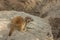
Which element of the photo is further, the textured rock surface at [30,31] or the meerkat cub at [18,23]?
the meerkat cub at [18,23]

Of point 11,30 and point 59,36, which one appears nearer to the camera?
point 11,30

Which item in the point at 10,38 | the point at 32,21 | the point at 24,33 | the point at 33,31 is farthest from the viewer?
the point at 32,21

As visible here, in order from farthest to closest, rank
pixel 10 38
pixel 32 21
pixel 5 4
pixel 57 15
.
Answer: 1. pixel 5 4
2. pixel 57 15
3. pixel 32 21
4. pixel 10 38

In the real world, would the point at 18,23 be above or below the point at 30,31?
above

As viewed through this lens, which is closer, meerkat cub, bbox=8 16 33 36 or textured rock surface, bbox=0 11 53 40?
textured rock surface, bbox=0 11 53 40

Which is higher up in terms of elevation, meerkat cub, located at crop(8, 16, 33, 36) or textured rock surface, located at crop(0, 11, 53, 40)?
meerkat cub, located at crop(8, 16, 33, 36)

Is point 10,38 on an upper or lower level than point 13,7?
upper

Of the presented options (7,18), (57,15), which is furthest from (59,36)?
(7,18)

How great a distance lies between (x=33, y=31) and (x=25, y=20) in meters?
0.51

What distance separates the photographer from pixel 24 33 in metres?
7.86

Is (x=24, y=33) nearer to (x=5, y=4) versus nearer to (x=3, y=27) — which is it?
(x=3, y=27)

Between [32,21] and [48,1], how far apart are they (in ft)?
Answer: 20.8

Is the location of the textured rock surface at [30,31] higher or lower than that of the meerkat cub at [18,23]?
lower

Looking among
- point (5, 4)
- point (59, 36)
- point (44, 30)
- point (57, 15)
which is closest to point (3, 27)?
point (44, 30)
